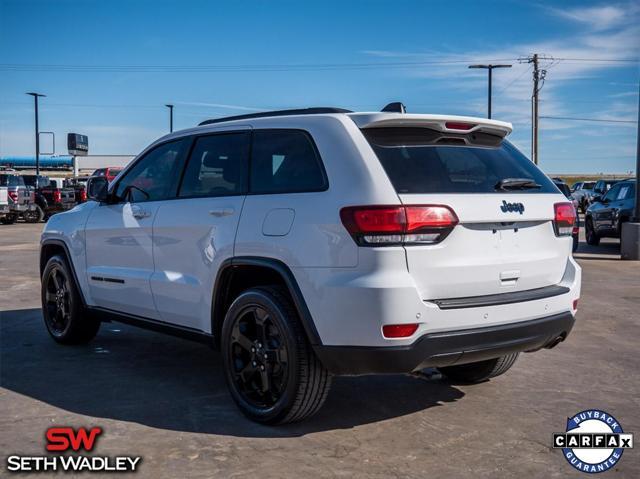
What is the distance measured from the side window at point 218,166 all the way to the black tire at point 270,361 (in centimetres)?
80

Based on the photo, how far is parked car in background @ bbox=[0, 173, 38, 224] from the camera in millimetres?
26484

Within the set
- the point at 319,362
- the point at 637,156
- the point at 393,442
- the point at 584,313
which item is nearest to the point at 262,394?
the point at 319,362

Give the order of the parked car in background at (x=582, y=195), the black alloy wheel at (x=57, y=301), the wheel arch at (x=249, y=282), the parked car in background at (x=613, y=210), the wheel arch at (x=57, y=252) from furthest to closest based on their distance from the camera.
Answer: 1. the parked car in background at (x=582, y=195)
2. the parked car in background at (x=613, y=210)
3. the black alloy wheel at (x=57, y=301)
4. the wheel arch at (x=57, y=252)
5. the wheel arch at (x=249, y=282)

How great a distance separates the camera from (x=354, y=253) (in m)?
3.81

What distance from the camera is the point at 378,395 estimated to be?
5.07 meters

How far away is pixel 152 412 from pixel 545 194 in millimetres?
2809

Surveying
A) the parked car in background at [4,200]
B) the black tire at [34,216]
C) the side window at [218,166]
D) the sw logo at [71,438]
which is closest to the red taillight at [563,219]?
the side window at [218,166]

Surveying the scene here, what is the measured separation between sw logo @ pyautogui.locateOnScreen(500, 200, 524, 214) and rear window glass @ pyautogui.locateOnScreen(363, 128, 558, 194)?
10 cm

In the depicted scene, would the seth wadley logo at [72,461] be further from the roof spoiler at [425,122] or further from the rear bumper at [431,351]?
the roof spoiler at [425,122]

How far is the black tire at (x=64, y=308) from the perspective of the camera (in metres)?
6.43

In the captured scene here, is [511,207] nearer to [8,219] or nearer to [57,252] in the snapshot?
[57,252]

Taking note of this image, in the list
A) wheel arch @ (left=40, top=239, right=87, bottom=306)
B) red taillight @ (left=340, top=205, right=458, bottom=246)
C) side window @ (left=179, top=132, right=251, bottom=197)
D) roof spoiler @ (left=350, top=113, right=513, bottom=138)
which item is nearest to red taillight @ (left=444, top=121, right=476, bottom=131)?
roof spoiler @ (left=350, top=113, right=513, bottom=138)

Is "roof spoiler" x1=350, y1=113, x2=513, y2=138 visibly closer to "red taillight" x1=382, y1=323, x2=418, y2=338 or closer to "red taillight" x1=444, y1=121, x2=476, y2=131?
"red taillight" x1=444, y1=121, x2=476, y2=131

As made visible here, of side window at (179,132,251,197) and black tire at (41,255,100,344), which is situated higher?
side window at (179,132,251,197)
